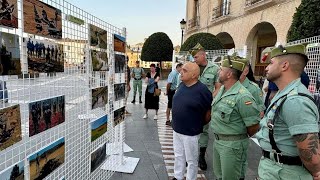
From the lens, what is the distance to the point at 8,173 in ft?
6.23

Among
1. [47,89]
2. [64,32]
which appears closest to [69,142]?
[47,89]

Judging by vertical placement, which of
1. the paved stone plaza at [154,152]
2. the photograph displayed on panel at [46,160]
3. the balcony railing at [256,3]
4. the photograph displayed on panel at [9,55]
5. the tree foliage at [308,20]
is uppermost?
the balcony railing at [256,3]

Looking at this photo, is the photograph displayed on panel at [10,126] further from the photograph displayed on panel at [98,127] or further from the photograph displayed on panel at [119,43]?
the photograph displayed on panel at [119,43]

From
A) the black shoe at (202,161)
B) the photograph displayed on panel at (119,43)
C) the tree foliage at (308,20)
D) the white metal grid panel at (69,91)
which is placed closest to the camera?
the white metal grid panel at (69,91)

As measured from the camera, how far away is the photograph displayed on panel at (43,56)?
6.61 ft

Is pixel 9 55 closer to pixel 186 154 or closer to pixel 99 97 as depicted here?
pixel 99 97

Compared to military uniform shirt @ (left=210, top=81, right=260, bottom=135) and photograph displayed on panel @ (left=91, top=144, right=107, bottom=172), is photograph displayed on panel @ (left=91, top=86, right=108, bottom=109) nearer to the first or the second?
photograph displayed on panel @ (left=91, top=144, right=107, bottom=172)

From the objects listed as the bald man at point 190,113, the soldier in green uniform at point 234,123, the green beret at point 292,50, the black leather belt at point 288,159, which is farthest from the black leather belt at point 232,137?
the green beret at point 292,50

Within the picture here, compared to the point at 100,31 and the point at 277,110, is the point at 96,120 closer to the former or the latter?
the point at 100,31

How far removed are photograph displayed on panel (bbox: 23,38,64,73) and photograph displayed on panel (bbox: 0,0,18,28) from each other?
6.3 inches

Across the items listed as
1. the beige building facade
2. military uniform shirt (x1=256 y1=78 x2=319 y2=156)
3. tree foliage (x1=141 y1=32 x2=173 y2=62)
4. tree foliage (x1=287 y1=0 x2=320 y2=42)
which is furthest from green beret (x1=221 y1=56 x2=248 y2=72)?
tree foliage (x1=141 y1=32 x2=173 y2=62)

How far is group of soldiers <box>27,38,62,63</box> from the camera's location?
201 cm

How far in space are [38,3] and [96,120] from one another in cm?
164

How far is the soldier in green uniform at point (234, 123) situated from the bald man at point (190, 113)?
1.58 ft
